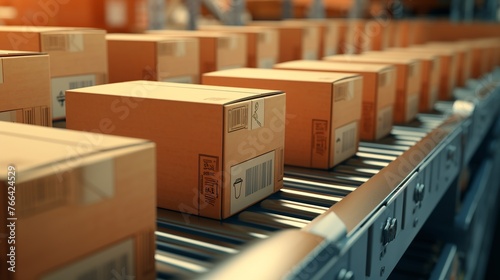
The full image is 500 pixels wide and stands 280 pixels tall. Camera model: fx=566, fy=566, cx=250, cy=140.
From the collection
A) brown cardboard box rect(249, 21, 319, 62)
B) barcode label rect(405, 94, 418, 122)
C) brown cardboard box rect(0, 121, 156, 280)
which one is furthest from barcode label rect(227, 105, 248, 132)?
brown cardboard box rect(249, 21, 319, 62)

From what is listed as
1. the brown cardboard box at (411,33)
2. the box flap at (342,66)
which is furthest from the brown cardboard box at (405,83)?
the brown cardboard box at (411,33)

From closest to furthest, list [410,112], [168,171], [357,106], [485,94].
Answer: [168,171], [357,106], [410,112], [485,94]

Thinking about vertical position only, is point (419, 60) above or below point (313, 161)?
above

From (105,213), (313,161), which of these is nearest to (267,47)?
(313,161)

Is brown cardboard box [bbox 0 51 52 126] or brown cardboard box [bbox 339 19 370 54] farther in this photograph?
brown cardboard box [bbox 339 19 370 54]

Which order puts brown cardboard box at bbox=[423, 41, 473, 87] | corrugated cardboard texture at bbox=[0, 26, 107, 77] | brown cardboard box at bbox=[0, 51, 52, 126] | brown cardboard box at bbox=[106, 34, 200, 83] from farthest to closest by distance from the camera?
1. brown cardboard box at bbox=[423, 41, 473, 87]
2. brown cardboard box at bbox=[106, 34, 200, 83]
3. corrugated cardboard texture at bbox=[0, 26, 107, 77]
4. brown cardboard box at bbox=[0, 51, 52, 126]

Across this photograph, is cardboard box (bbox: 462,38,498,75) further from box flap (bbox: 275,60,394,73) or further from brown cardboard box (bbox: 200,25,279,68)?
box flap (bbox: 275,60,394,73)

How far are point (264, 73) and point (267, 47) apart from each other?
0.70 m

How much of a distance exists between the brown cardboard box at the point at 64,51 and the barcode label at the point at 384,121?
85cm

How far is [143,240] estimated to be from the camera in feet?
2.52

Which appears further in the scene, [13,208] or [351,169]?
[351,169]

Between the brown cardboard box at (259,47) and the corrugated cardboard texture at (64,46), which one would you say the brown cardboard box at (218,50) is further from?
the corrugated cardboard texture at (64,46)

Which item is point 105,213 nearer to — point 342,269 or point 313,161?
point 342,269

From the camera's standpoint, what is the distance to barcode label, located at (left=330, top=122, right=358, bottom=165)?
1.43 meters
